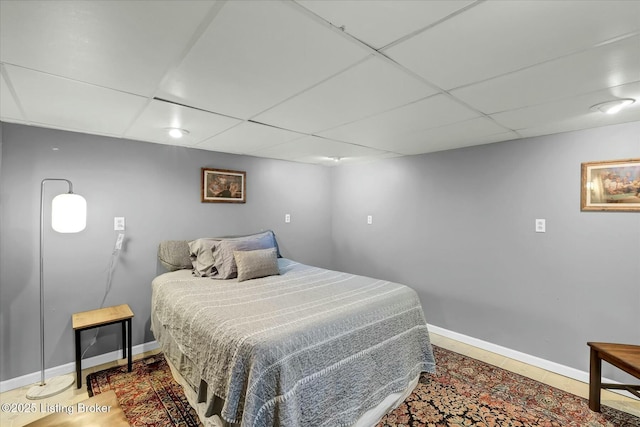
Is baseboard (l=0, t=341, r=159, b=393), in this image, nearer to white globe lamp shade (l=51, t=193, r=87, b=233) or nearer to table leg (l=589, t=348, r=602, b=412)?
white globe lamp shade (l=51, t=193, r=87, b=233)

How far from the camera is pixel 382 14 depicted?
1018mm

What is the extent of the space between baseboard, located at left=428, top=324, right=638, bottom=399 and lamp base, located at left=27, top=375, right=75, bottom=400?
363 centimetres

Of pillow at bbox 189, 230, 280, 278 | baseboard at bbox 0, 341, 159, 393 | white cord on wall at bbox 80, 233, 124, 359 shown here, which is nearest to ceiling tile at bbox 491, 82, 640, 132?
pillow at bbox 189, 230, 280, 278

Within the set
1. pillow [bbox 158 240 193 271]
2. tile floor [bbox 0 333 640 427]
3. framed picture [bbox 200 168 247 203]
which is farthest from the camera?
framed picture [bbox 200 168 247 203]

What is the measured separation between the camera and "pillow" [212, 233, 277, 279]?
2.80 m

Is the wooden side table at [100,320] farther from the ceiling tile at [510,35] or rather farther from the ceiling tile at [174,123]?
the ceiling tile at [510,35]

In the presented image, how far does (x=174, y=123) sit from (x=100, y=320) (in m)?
1.77

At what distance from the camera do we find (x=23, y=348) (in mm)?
2402

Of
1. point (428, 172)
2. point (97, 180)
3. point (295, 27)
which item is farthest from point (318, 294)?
point (97, 180)

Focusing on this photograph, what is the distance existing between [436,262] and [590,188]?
155cm

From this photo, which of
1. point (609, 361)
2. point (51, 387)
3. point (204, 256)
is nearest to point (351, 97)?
point (204, 256)

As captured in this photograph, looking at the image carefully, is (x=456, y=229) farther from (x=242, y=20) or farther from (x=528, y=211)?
(x=242, y=20)

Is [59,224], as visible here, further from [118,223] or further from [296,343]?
[296,343]

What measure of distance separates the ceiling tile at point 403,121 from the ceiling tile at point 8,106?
2.05 metres
